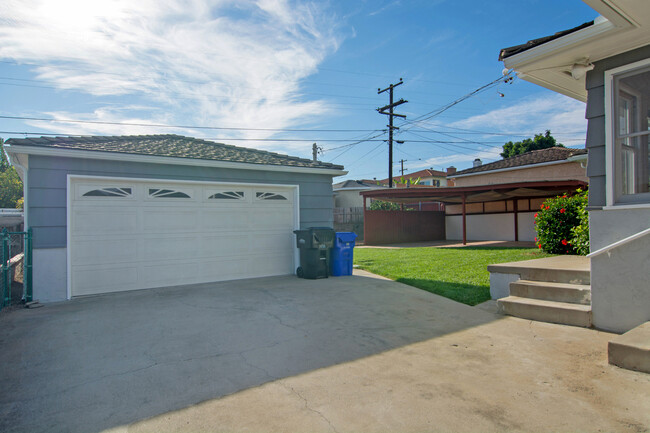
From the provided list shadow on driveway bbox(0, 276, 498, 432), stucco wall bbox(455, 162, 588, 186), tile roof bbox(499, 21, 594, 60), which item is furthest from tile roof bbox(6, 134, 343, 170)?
stucco wall bbox(455, 162, 588, 186)

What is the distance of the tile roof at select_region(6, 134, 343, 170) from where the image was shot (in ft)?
23.0

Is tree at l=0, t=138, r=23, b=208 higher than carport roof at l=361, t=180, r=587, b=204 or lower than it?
higher

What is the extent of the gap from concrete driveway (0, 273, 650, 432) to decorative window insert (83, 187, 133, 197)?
234cm

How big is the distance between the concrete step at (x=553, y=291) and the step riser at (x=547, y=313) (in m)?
0.26

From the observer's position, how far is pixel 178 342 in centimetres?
432

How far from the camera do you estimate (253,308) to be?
589cm

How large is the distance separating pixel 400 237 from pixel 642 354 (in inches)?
669

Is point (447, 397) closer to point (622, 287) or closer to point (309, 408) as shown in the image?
point (309, 408)

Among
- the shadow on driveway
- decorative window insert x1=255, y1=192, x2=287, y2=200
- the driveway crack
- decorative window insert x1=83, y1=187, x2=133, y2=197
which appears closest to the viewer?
the driveway crack

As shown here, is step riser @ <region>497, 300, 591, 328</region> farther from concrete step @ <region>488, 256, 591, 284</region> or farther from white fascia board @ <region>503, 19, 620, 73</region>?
white fascia board @ <region>503, 19, 620, 73</region>

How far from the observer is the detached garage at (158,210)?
22.0ft

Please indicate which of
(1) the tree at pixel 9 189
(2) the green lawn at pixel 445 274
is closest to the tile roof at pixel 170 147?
(2) the green lawn at pixel 445 274

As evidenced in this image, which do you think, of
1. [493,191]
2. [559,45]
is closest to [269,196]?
[559,45]

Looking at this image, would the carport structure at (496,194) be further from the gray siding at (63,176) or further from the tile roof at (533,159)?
the gray siding at (63,176)
